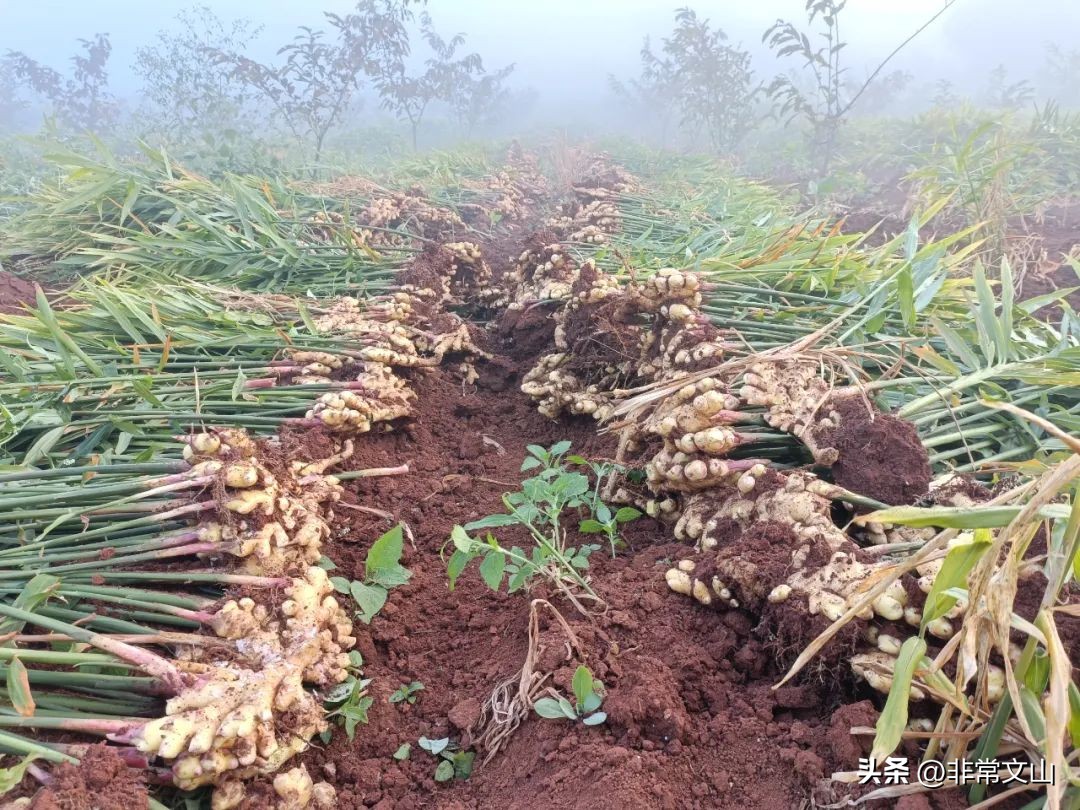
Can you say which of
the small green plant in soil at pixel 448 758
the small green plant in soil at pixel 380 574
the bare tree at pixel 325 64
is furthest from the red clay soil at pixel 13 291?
the bare tree at pixel 325 64

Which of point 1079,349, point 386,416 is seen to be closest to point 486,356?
point 386,416

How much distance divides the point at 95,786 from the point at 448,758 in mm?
619

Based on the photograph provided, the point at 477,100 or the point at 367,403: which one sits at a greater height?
the point at 477,100

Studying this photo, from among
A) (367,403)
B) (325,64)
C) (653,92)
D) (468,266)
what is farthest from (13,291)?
(653,92)

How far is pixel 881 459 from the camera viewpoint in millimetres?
1520

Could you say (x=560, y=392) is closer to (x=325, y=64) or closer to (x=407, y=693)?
(x=407, y=693)

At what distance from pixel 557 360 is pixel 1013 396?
1.54 meters

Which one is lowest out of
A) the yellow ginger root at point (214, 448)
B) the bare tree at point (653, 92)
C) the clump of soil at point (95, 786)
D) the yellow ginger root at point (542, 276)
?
the clump of soil at point (95, 786)

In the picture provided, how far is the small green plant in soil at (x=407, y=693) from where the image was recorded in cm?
146

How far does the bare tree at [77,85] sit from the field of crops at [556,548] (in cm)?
1857

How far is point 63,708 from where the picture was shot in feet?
3.83

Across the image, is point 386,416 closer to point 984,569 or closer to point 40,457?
point 40,457

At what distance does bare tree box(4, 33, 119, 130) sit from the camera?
55.0ft

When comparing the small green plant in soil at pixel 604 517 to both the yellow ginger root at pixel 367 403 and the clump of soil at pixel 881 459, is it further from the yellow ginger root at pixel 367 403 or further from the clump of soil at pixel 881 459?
the yellow ginger root at pixel 367 403
